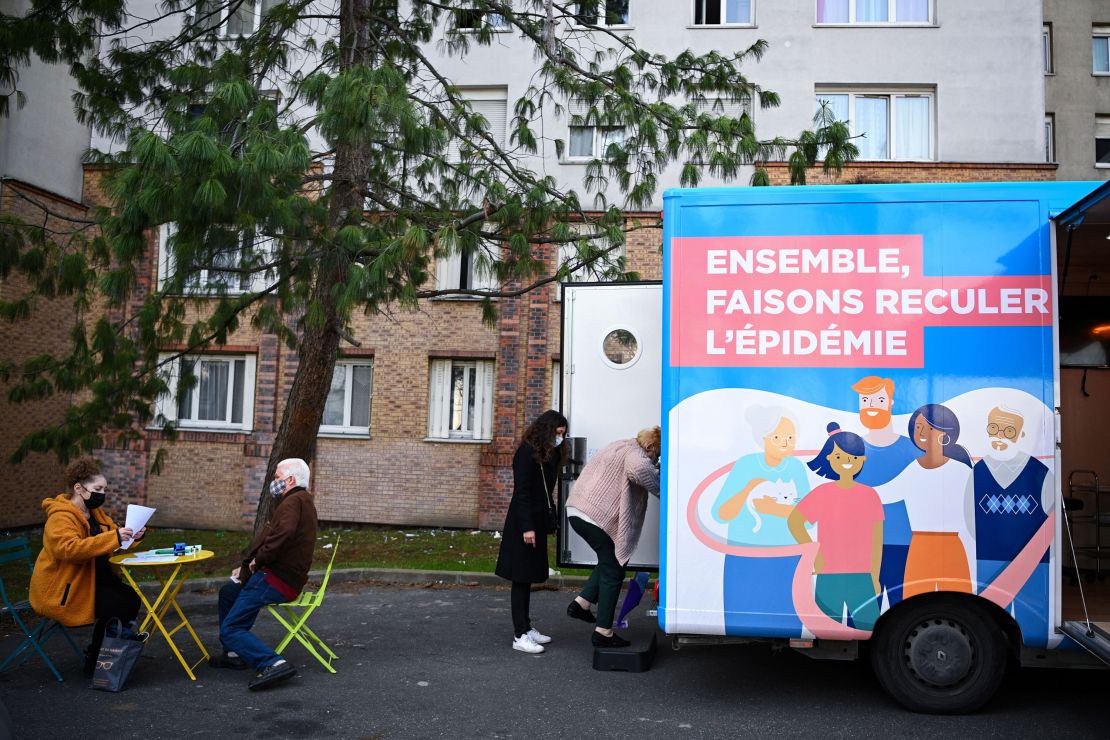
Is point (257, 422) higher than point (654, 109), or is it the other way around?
point (654, 109)

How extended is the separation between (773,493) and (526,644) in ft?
8.88

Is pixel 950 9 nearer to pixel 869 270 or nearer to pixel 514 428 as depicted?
pixel 514 428

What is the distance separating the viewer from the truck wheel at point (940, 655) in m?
5.30

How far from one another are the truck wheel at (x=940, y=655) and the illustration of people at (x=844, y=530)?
0.27 metres

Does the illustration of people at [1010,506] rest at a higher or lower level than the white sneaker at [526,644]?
higher

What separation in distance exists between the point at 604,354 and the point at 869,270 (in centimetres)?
→ 220

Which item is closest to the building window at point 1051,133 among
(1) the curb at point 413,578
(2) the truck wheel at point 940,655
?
(1) the curb at point 413,578

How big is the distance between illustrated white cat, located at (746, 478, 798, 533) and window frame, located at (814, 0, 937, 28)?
13222mm

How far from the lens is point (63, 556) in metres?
5.86

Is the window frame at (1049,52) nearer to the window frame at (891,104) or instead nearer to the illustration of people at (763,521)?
the window frame at (891,104)

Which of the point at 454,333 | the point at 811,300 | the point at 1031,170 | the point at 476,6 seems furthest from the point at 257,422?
the point at 1031,170

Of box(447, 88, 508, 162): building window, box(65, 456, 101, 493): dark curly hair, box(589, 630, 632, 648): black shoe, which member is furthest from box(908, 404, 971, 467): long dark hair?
box(447, 88, 508, 162): building window

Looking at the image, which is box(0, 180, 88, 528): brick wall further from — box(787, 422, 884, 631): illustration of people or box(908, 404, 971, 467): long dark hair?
box(908, 404, 971, 467): long dark hair

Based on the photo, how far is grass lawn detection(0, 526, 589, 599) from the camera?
11.1 metres
